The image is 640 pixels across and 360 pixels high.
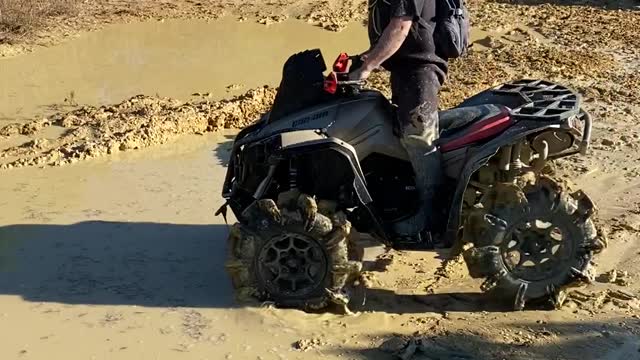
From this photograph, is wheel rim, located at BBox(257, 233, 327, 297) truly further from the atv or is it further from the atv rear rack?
the atv rear rack

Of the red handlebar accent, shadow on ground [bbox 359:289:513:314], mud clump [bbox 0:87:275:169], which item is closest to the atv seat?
the red handlebar accent

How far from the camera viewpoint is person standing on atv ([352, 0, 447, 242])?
15.4 ft

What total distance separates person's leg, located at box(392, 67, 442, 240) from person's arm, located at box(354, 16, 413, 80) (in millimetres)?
245

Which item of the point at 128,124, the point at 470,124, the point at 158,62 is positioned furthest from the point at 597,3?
the point at 470,124

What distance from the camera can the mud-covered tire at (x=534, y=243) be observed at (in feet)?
15.9

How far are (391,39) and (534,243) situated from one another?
1400mm

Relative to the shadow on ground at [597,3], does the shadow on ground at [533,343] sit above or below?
below

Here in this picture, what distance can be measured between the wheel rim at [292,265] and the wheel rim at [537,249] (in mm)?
1046

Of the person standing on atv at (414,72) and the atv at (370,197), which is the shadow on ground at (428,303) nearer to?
the atv at (370,197)

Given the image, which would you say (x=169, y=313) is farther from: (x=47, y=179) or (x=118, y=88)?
(x=118, y=88)

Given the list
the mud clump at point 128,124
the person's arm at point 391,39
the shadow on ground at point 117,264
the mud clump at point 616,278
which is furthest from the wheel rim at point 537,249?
the mud clump at point 128,124

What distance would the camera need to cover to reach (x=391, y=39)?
4695 millimetres

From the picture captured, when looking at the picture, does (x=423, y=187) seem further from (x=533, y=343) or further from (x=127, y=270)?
(x=127, y=270)

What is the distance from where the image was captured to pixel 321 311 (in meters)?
4.99
